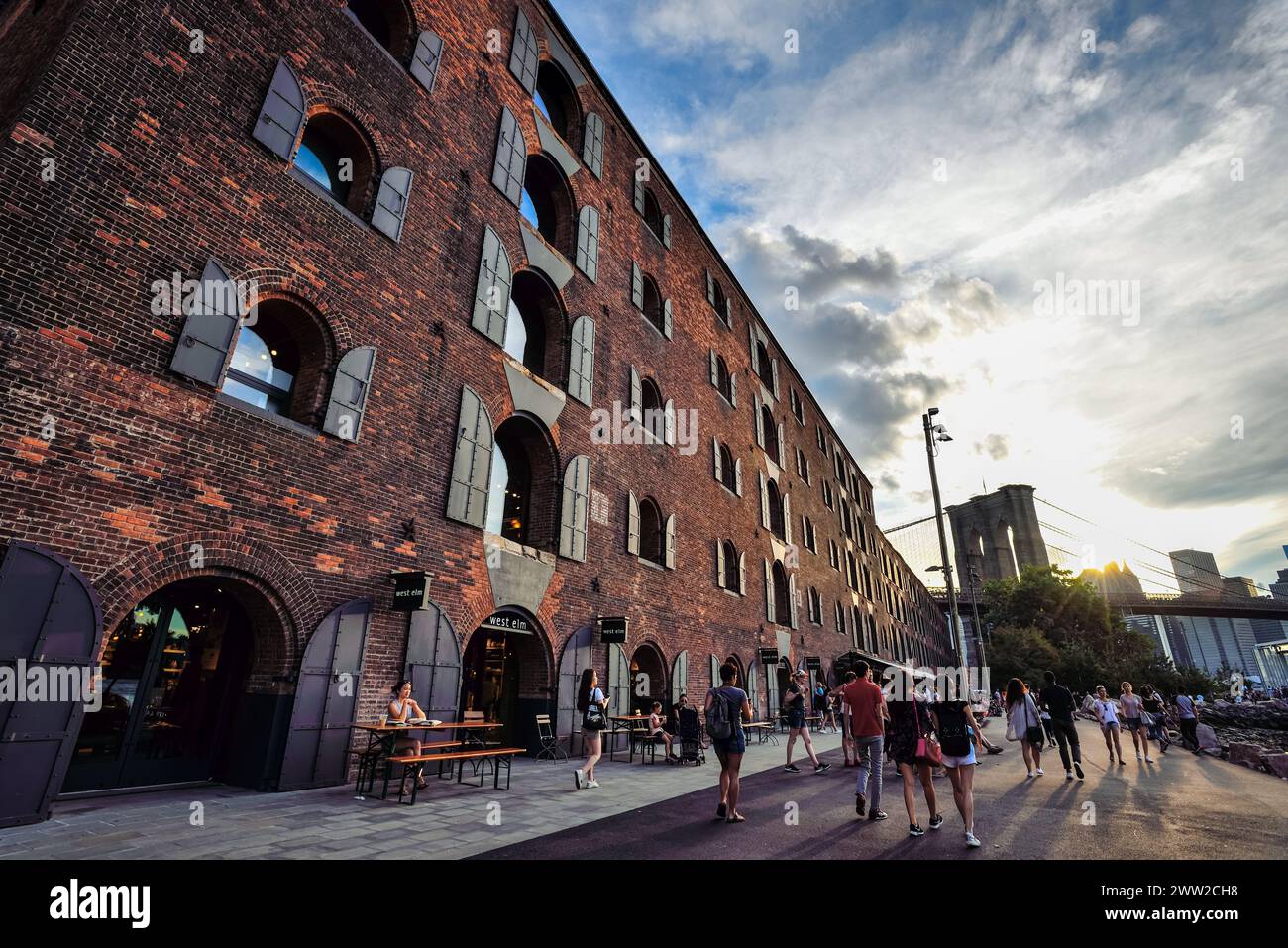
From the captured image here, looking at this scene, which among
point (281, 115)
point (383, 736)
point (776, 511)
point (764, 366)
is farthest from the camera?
point (764, 366)

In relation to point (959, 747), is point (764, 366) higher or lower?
higher

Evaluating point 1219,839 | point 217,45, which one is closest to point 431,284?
point 217,45

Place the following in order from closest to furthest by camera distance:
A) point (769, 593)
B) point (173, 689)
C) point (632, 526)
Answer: point (173, 689), point (632, 526), point (769, 593)

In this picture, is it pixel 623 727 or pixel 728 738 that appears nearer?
pixel 728 738

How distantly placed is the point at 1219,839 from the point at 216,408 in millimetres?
11417

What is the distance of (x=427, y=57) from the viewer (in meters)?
11.0

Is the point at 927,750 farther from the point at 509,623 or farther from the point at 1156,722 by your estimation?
the point at 1156,722

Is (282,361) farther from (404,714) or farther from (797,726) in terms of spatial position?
(797,726)

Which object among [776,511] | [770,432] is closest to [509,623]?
[776,511]

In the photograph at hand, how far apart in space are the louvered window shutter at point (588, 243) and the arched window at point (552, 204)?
18 centimetres

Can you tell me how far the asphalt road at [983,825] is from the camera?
503 cm

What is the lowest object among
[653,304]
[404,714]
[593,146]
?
[404,714]

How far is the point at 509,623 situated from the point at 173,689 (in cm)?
491

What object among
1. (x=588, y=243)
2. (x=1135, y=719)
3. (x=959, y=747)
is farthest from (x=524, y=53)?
(x=1135, y=719)
